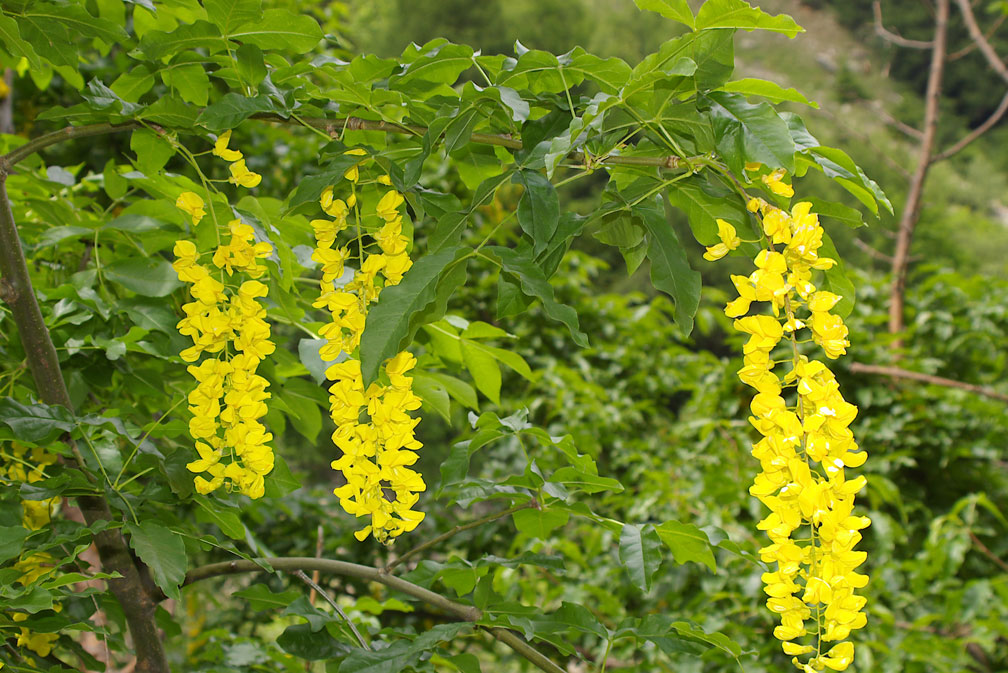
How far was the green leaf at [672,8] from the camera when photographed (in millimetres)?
483

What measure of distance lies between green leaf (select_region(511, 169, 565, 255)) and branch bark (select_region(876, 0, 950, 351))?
1.95 metres

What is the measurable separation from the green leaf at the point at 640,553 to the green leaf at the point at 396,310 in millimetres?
298

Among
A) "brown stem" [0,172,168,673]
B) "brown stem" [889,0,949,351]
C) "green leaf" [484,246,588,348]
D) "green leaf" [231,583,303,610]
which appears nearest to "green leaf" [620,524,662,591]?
"green leaf" [484,246,588,348]

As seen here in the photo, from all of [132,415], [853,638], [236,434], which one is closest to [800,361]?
[236,434]

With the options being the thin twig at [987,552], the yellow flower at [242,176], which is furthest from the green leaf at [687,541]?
the thin twig at [987,552]

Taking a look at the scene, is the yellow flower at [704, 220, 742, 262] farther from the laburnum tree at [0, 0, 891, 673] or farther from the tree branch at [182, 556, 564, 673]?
the tree branch at [182, 556, 564, 673]

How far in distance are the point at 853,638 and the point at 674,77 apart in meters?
1.82

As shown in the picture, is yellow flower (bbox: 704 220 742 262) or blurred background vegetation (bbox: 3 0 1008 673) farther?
blurred background vegetation (bbox: 3 0 1008 673)

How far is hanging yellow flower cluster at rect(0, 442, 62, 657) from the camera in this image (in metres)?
Answer: 0.73

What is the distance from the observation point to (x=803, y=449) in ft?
1.69

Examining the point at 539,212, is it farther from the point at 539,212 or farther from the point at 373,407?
the point at 373,407

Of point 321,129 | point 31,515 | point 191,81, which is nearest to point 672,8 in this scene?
point 321,129

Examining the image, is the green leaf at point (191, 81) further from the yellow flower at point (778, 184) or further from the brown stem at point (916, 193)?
the brown stem at point (916, 193)

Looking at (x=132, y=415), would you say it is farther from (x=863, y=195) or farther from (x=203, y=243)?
(x=863, y=195)
